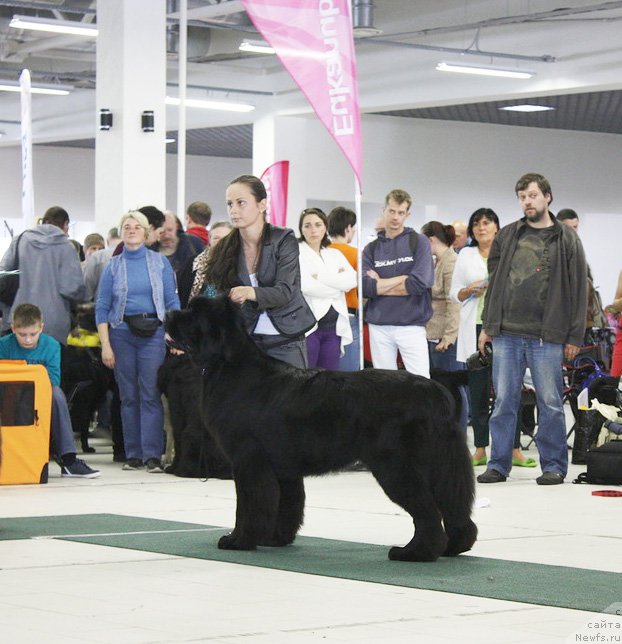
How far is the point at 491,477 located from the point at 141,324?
2.48m

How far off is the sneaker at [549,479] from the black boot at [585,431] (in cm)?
113

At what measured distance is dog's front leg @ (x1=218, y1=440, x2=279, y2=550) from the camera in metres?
5.09

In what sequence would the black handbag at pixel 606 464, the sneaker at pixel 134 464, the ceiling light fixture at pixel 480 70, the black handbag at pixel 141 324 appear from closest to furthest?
1. the black handbag at pixel 606 464
2. the black handbag at pixel 141 324
3. the sneaker at pixel 134 464
4. the ceiling light fixture at pixel 480 70

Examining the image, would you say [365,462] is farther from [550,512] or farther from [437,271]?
[437,271]

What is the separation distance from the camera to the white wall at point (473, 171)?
2319 centimetres

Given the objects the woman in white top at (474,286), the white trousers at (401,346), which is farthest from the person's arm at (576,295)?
the woman in white top at (474,286)

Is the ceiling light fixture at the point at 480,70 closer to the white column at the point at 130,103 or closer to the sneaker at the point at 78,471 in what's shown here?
the white column at the point at 130,103

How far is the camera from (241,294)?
5.45 meters

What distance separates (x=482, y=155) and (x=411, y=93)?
175 inches

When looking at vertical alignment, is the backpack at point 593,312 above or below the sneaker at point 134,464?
above

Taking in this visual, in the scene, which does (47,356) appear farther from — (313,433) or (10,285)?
(313,433)

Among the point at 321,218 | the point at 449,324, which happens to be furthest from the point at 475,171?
the point at 321,218

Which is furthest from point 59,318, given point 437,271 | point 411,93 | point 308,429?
point 411,93

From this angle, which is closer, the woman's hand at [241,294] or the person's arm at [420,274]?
the woman's hand at [241,294]
